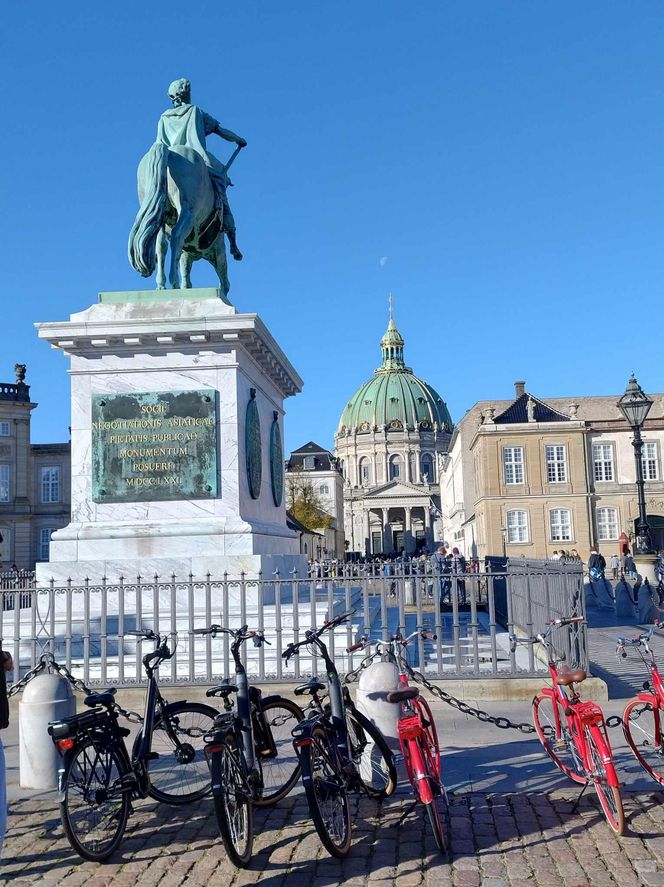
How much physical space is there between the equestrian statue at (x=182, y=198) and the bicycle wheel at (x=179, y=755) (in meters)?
7.36

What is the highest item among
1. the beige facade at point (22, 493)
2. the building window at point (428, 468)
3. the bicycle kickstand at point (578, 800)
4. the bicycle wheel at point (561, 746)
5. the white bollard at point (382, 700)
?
the building window at point (428, 468)

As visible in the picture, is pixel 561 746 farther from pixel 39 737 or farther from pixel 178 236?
pixel 178 236

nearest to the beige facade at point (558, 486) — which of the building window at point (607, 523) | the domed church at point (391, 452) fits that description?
the building window at point (607, 523)

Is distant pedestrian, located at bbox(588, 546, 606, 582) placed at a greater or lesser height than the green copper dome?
lesser

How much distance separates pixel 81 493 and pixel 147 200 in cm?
423

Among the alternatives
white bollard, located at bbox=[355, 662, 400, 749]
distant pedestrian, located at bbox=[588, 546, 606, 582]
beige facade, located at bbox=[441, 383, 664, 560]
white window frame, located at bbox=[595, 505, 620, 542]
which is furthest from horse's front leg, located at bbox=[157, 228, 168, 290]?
white window frame, located at bbox=[595, 505, 620, 542]

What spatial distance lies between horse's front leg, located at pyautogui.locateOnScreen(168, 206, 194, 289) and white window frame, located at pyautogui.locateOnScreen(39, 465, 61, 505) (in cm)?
5121

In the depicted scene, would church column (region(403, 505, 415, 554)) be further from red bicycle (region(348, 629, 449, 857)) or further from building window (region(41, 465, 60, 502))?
red bicycle (region(348, 629, 449, 857))

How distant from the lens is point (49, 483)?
60.4 metres

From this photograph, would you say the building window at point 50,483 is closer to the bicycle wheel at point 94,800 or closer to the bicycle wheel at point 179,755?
the bicycle wheel at point 179,755

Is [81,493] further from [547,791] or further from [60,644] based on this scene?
[547,791]

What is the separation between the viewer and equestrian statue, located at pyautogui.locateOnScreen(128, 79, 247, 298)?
470 inches

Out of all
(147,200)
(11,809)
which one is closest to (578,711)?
(11,809)

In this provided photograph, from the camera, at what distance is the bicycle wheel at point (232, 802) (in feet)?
15.2
